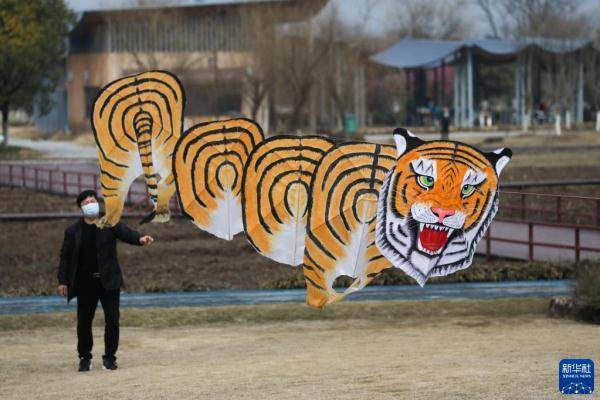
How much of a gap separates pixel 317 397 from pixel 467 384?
1.55 metres

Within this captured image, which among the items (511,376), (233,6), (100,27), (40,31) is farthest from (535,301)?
(100,27)

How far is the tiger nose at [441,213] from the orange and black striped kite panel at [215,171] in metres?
2.22

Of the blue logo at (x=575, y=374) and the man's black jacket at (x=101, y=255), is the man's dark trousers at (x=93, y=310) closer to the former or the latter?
the man's black jacket at (x=101, y=255)

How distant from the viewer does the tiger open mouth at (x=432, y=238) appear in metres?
14.0

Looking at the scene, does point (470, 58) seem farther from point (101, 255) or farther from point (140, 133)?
point (101, 255)

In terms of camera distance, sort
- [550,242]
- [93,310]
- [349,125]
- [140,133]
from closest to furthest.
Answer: [93,310] → [140,133] → [550,242] → [349,125]

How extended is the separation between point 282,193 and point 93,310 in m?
2.52

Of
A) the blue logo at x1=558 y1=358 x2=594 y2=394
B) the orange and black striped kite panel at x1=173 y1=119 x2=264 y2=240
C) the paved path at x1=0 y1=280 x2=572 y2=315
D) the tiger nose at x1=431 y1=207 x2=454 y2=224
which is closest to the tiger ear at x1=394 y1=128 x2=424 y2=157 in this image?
the tiger nose at x1=431 y1=207 x2=454 y2=224

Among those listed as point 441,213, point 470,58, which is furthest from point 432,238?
point 470,58

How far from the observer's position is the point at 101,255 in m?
14.6

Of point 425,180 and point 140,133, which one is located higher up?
point 140,133

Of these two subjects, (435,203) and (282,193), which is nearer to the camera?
(435,203)

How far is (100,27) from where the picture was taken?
80.7 metres

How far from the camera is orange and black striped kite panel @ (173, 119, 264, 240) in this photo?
1499 centimetres
